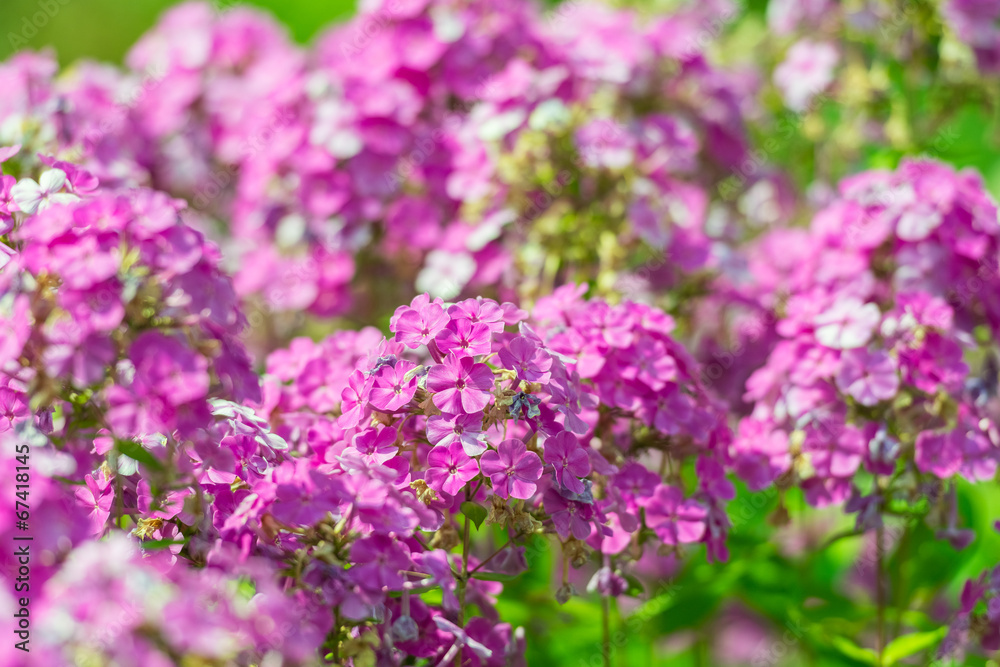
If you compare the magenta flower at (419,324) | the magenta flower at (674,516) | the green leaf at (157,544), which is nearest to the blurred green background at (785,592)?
the magenta flower at (674,516)

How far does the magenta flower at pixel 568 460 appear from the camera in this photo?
62.1 inches

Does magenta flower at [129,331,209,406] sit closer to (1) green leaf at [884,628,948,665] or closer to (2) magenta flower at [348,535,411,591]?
(2) magenta flower at [348,535,411,591]

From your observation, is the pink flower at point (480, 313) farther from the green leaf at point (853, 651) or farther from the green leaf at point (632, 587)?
the green leaf at point (853, 651)

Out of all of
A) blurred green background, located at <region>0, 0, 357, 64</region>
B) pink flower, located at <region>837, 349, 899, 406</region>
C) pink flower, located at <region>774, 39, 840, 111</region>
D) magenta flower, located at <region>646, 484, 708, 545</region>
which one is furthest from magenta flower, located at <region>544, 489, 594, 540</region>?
blurred green background, located at <region>0, 0, 357, 64</region>

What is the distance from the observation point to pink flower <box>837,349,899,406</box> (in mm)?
1940

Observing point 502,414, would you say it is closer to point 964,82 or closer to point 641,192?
point 641,192

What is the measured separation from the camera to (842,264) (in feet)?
7.39

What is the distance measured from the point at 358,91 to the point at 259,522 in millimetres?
1570

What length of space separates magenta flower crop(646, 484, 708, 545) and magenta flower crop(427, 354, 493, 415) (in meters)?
0.46

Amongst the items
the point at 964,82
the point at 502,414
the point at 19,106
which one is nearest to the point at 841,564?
the point at 964,82

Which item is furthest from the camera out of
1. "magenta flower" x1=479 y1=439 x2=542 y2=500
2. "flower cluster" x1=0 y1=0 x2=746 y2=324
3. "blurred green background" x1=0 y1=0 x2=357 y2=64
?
"blurred green background" x1=0 y1=0 x2=357 y2=64

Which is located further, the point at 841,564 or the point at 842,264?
the point at 841,564

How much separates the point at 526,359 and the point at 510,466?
0.59 feet

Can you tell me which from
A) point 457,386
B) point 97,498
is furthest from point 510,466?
point 97,498
